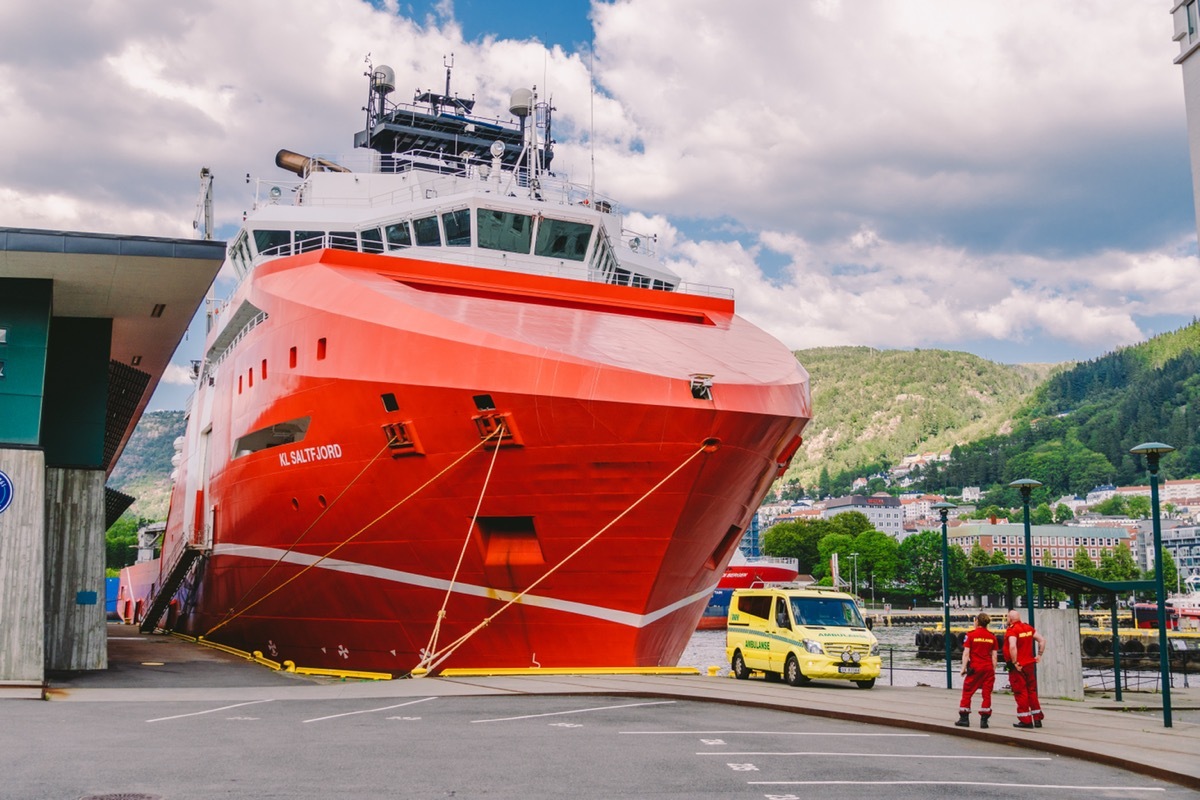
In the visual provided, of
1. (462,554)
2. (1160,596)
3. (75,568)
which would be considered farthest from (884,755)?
(75,568)

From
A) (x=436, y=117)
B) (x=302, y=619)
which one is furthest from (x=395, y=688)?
(x=436, y=117)

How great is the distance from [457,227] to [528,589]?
8.62 metres

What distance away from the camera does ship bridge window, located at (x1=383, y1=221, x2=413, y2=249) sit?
23.2m

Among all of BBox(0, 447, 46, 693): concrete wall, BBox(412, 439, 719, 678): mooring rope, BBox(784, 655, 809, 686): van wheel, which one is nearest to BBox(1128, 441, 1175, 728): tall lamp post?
BBox(784, 655, 809, 686): van wheel

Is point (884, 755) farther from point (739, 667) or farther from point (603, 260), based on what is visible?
point (603, 260)

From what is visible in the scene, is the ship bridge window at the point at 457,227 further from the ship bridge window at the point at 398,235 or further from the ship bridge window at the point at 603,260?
the ship bridge window at the point at 603,260

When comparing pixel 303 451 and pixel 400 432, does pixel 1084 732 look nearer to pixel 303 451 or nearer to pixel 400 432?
pixel 400 432

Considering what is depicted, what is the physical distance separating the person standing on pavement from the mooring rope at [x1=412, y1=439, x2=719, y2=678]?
16.4 feet

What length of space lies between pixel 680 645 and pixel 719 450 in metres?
4.70

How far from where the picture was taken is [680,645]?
64.6ft

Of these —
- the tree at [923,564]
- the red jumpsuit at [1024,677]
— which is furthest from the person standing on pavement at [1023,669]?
the tree at [923,564]

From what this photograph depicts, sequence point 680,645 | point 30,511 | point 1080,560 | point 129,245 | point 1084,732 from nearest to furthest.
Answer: point 1084,732
point 30,511
point 129,245
point 680,645
point 1080,560

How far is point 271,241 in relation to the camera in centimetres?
2572

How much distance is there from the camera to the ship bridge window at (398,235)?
23.2 meters
